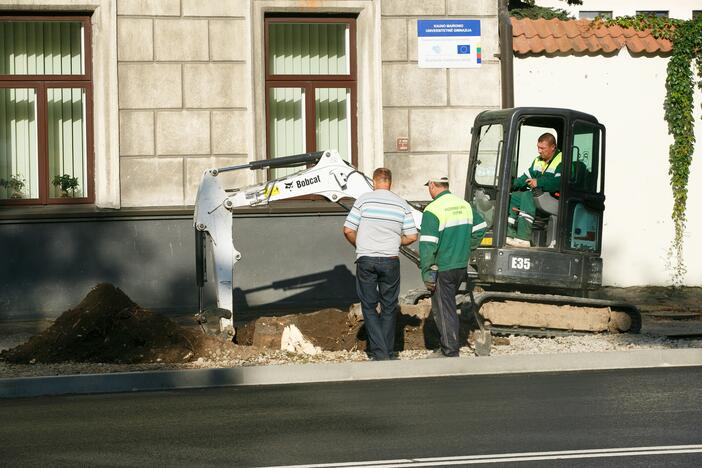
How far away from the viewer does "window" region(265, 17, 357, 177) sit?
65.2 feet

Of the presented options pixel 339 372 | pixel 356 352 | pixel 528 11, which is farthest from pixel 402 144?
pixel 528 11

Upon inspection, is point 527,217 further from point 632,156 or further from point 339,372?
point 632,156

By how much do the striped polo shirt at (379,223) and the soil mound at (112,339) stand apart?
1843 mm

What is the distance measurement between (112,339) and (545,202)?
501cm

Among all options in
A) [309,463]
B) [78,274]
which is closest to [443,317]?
[309,463]

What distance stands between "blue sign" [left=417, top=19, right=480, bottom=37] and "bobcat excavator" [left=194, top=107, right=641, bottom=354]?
4.30 metres

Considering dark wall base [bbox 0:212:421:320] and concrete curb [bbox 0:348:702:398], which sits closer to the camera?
concrete curb [bbox 0:348:702:398]

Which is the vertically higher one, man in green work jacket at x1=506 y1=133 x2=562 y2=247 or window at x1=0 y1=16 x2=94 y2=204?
window at x1=0 y1=16 x2=94 y2=204

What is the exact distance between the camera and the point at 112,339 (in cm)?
1390

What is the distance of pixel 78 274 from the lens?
18.6m

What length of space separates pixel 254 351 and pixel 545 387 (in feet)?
11.3

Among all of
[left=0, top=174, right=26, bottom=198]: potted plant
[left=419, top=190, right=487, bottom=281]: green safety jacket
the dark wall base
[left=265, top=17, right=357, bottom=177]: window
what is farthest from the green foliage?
[left=419, top=190, right=487, bottom=281]: green safety jacket

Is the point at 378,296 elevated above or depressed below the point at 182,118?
below

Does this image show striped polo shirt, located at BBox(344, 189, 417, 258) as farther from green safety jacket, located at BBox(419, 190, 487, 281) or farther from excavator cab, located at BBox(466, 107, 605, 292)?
excavator cab, located at BBox(466, 107, 605, 292)
